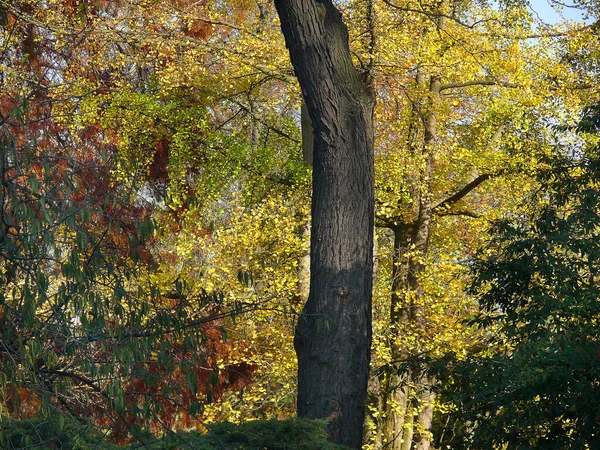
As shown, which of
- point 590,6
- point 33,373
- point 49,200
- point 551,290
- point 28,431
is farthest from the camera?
point 590,6

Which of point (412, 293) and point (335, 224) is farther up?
point (335, 224)

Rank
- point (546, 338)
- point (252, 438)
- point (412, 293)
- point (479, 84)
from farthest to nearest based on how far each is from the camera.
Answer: point (479, 84)
point (412, 293)
point (546, 338)
point (252, 438)

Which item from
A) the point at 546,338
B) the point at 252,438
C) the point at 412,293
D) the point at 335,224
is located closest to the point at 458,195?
the point at 412,293

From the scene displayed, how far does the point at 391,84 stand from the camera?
14.1 m

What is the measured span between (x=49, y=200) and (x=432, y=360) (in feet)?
16.3

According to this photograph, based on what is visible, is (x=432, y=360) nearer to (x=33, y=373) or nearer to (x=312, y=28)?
(x=312, y=28)

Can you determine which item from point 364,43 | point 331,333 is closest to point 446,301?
point 364,43

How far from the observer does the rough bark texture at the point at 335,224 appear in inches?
264

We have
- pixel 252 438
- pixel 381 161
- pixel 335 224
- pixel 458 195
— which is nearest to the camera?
pixel 252 438

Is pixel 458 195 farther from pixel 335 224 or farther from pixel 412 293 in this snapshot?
pixel 335 224

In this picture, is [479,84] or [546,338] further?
[479,84]

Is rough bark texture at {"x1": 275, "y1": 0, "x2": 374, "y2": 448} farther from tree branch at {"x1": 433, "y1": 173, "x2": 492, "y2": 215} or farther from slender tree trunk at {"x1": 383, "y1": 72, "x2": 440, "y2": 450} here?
tree branch at {"x1": 433, "y1": 173, "x2": 492, "y2": 215}

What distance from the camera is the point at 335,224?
695 cm

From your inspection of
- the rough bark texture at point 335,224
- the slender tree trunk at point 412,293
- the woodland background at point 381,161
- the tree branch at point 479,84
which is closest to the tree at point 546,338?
the woodland background at point 381,161
